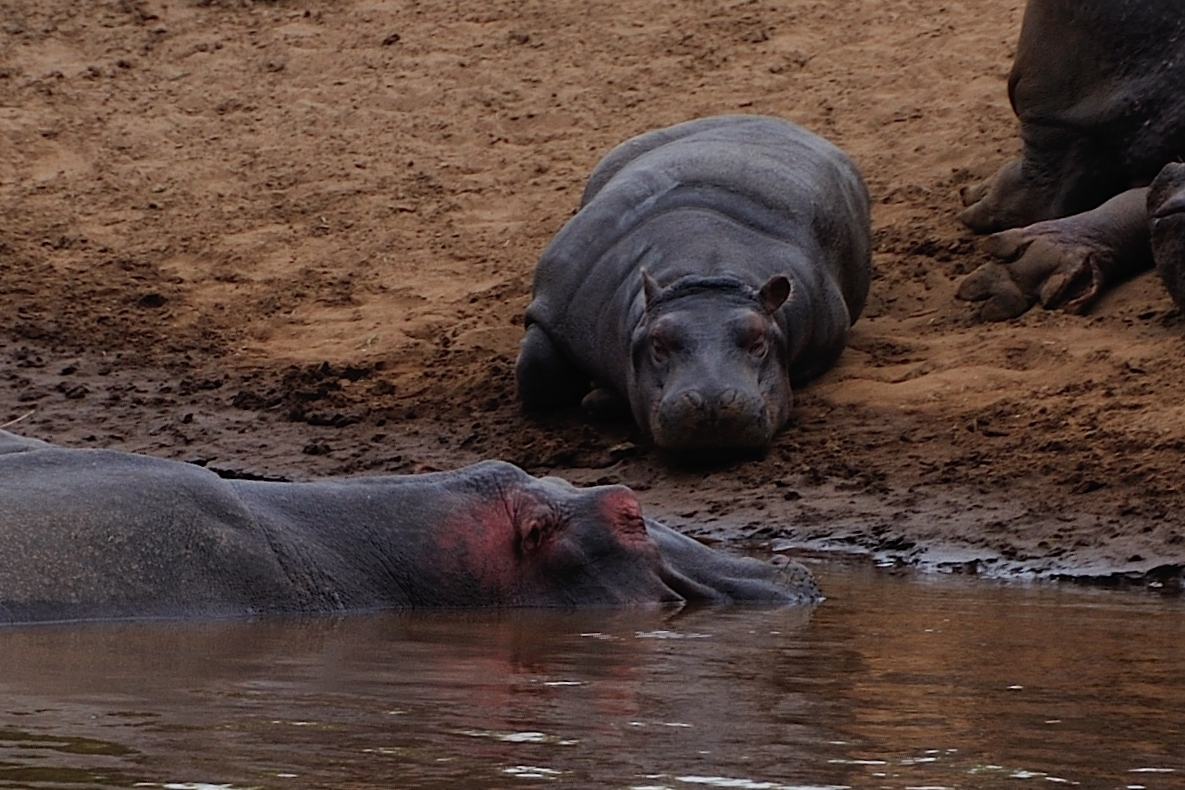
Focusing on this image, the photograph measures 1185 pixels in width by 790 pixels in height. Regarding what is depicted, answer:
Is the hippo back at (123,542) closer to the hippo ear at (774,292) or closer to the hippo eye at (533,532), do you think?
the hippo eye at (533,532)

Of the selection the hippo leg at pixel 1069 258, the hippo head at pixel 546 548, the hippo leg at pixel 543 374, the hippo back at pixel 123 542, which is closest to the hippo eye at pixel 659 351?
the hippo leg at pixel 543 374

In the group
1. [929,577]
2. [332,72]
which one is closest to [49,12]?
[332,72]

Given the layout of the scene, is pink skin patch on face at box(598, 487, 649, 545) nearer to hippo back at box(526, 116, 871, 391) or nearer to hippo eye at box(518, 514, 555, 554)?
hippo eye at box(518, 514, 555, 554)

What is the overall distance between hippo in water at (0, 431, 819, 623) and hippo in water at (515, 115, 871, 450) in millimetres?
2584

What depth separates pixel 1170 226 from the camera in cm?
805

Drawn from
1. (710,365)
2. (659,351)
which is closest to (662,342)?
(659,351)

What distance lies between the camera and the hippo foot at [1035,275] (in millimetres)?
9008

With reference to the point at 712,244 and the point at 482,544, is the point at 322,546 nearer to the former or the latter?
the point at 482,544

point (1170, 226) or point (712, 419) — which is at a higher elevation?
point (1170, 226)

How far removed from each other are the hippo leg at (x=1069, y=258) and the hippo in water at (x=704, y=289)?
24.3 inches

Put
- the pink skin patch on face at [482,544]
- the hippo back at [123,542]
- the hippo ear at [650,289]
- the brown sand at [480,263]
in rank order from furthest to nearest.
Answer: the hippo ear at [650,289]
the brown sand at [480,263]
the pink skin patch on face at [482,544]
the hippo back at [123,542]

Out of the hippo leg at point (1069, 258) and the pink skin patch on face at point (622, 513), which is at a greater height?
the hippo leg at point (1069, 258)

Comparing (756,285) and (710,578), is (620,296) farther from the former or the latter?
(710,578)

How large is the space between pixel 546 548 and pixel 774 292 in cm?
331
